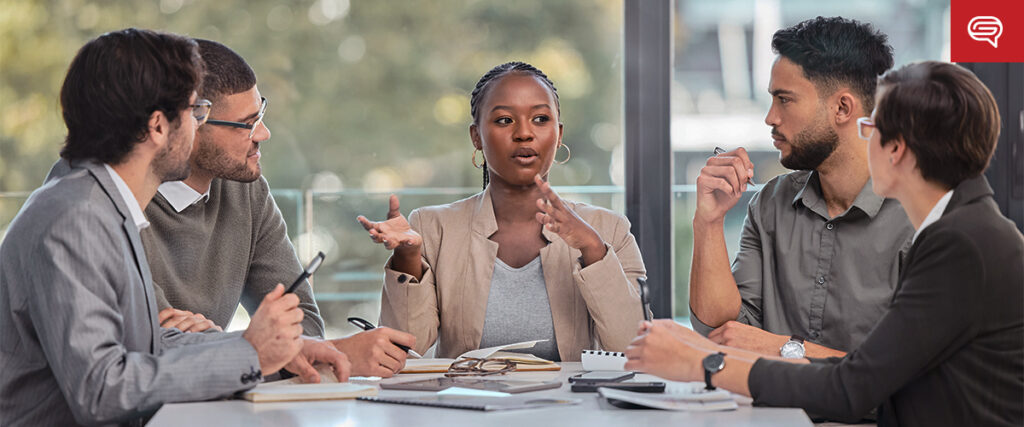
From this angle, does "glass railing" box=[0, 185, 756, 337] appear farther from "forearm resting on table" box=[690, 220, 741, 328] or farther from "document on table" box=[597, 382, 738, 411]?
"document on table" box=[597, 382, 738, 411]

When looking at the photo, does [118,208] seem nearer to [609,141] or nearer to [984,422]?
[984,422]

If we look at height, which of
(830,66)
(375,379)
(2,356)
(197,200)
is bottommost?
(375,379)

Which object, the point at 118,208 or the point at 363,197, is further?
the point at 363,197

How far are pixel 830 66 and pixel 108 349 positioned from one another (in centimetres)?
183

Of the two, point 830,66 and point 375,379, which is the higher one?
point 830,66

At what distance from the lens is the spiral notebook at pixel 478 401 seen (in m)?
1.68

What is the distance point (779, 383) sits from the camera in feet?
5.55

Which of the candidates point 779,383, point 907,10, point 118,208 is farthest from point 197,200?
point 907,10

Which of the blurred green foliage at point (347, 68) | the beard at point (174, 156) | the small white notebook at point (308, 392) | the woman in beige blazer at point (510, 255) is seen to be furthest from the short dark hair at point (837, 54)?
the beard at point (174, 156)

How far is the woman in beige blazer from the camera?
7.98 feet

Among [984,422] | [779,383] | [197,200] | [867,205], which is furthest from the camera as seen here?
[197,200]

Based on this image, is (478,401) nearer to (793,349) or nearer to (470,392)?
(470,392)

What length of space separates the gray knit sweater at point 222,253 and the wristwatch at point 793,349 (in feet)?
4.18

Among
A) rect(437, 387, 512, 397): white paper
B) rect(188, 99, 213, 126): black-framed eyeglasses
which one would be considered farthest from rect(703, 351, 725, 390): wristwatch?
rect(188, 99, 213, 126): black-framed eyeglasses
